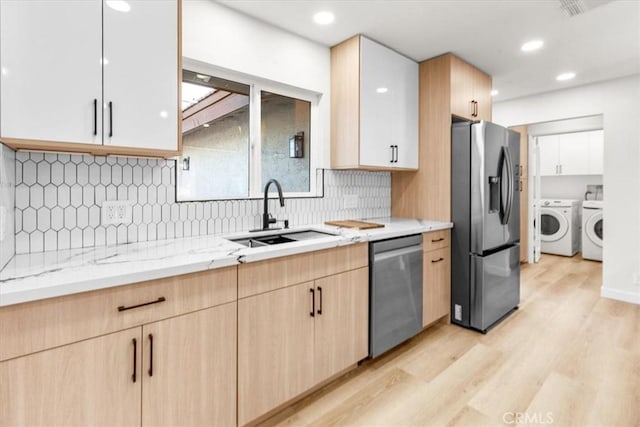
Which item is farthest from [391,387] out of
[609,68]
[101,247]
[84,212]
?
[609,68]

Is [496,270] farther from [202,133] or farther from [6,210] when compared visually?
[6,210]

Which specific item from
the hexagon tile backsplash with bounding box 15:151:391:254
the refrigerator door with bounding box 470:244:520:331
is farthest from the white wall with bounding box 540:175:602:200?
the hexagon tile backsplash with bounding box 15:151:391:254

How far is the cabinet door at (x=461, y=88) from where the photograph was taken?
9.46ft

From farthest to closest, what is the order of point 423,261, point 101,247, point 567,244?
point 567,244, point 423,261, point 101,247

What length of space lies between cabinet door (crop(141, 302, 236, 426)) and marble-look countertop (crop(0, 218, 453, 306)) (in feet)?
0.72

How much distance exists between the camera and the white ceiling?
2.13m

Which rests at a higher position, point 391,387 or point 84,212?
point 84,212

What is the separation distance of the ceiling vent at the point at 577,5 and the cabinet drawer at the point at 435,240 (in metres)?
1.74

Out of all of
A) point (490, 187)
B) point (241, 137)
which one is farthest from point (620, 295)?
point (241, 137)

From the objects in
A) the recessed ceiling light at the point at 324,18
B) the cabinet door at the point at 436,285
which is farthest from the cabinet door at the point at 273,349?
the recessed ceiling light at the point at 324,18

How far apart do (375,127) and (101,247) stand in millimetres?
2051

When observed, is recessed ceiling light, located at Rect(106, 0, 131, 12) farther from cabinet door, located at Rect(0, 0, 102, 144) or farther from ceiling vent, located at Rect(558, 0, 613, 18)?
ceiling vent, located at Rect(558, 0, 613, 18)

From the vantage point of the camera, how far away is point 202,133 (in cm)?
231

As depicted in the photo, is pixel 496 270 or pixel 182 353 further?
pixel 496 270
